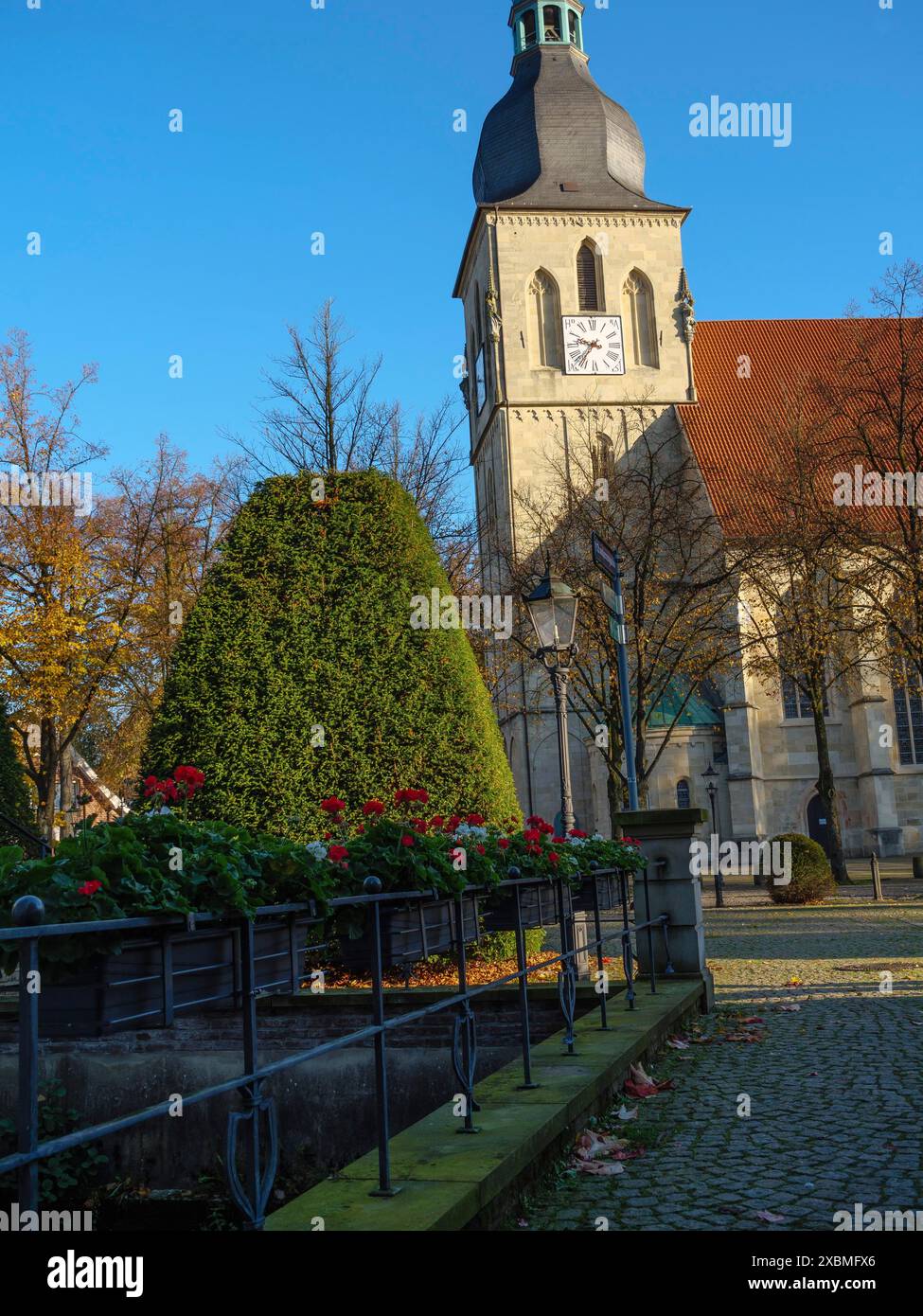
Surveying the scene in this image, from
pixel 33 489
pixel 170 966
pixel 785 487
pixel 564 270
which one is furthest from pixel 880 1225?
pixel 564 270

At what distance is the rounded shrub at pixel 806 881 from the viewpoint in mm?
22359

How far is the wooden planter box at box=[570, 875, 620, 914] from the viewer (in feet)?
24.9

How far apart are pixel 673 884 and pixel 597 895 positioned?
213 cm

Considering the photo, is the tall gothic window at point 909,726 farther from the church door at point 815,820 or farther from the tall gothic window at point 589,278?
the tall gothic window at point 589,278

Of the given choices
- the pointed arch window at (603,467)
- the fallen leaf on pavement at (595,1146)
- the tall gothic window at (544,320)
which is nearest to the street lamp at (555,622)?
the fallen leaf on pavement at (595,1146)

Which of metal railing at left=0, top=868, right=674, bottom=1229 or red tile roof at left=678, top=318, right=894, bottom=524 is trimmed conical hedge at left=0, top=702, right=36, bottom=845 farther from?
red tile roof at left=678, top=318, right=894, bottom=524

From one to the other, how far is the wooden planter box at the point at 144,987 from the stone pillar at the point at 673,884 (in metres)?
6.46

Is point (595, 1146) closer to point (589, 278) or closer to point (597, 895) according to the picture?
point (597, 895)

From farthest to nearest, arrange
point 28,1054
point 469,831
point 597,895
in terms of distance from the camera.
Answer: point 597,895
point 469,831
point 28,1054

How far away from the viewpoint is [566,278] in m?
41.7

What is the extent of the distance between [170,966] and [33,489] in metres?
23.4

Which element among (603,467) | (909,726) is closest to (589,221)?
(603,467)

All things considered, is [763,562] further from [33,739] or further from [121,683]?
[33,739]

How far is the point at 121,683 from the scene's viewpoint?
26.6m
